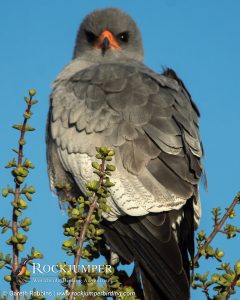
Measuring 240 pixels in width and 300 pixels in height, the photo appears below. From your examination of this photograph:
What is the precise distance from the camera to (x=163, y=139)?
522 cm

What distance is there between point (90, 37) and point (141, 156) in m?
3.16

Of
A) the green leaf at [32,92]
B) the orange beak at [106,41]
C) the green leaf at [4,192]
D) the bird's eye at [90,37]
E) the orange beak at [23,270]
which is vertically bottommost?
the orange beak at [23,270]

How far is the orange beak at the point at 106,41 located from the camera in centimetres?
759

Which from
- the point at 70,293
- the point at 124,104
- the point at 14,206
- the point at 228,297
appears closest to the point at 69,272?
the point at 70,293

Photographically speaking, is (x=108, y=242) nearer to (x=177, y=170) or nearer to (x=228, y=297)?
(x=177, y=170)

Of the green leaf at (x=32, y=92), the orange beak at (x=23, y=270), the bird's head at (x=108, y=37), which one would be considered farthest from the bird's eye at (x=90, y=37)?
the orange beak at (x=23, y=270)

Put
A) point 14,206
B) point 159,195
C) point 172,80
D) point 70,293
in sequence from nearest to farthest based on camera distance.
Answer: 1. point 70,293
2. point 14,206
3. point 159,195
4. point 172,80

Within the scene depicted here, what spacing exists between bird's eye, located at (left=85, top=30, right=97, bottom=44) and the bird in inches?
52.6

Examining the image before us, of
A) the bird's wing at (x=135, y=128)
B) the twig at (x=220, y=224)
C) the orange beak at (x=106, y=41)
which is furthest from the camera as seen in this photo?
the orange beak at (x=106, y=41)

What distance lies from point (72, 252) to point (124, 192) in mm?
1811

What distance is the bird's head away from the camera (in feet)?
25.2

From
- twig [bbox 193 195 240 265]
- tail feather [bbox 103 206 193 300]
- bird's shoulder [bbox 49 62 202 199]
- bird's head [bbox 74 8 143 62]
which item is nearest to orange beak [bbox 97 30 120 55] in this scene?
bird's head [bbox 74 8 143 62]

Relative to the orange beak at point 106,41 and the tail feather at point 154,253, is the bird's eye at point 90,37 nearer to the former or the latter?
the orange beak at point 106,41

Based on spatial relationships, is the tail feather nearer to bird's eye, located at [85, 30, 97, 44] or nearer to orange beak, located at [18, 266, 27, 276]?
orange beak, located at [18, 266, 27, 276]
